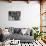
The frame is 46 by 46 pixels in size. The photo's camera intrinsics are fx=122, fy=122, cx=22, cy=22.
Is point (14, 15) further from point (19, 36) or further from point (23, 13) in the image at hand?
point (19, 36)

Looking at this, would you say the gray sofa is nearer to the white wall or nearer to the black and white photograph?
the black and white photograph

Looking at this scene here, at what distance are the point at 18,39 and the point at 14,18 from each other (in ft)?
2.54

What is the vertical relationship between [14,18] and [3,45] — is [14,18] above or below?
above

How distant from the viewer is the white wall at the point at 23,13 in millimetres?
4422

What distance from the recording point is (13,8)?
175 inches

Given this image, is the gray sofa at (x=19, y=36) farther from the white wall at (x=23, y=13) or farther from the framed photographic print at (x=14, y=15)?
the framed photographic print at (x=14, y=15)

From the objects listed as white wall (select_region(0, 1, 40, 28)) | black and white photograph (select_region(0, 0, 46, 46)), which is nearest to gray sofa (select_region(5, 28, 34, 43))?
black and white photograph (select_region(0, 0, 46, 46))

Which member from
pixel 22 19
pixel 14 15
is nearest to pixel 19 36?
pixel 22 19

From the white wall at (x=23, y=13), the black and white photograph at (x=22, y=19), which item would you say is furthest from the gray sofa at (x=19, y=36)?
the white wall at (x=23, y=13)

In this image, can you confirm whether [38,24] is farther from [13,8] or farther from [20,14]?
[13,8]

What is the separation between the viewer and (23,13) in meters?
4.45

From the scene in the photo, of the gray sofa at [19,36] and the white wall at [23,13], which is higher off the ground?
the white wall at [23,13]

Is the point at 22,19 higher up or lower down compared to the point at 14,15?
lower down

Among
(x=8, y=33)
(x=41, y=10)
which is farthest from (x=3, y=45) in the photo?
(x=41, y=10)
